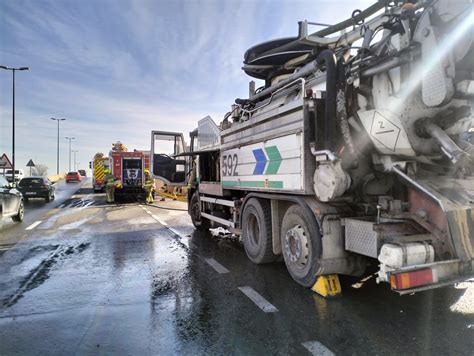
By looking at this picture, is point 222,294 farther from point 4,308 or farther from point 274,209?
point 4,308

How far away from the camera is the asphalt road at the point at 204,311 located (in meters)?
3.26

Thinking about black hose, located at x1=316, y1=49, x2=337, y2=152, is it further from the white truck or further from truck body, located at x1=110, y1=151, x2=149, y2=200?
truck body, located at x1=110, y1=151, x2=149, y2=200

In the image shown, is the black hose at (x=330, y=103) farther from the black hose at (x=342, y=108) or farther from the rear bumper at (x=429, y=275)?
the rear bumper at (x=429, y=275)

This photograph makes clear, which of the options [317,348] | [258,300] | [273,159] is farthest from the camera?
[273,159]

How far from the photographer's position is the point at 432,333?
3.41 metres

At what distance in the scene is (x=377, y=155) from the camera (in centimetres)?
420

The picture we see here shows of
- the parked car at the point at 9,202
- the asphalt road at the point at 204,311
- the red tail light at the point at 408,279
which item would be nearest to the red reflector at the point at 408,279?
the red tail light at the point at 408,279

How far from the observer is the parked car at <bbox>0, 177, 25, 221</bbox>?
35.2ft

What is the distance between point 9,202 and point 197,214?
6.19m

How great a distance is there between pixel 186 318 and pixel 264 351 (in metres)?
1.11

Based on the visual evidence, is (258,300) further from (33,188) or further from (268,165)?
(33,188)

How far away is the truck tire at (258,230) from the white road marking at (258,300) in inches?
40.5

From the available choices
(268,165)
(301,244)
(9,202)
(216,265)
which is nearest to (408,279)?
(301,244)

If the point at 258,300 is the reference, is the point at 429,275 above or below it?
above
